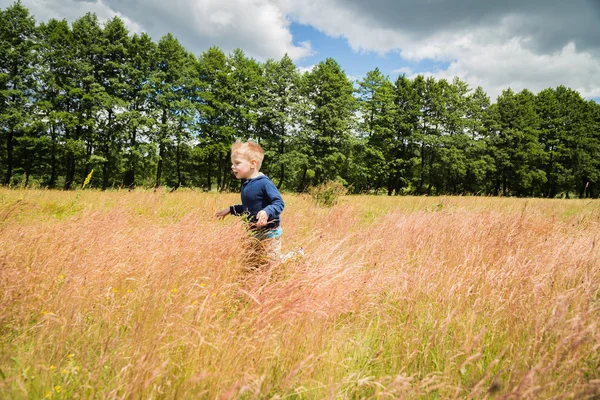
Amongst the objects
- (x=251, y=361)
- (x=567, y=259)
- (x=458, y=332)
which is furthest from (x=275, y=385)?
(x=567, y=259)

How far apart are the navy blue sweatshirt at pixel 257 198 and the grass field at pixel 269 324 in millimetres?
306

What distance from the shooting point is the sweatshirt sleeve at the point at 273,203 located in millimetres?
2857

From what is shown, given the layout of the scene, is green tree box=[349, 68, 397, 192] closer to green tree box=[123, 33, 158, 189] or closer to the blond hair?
green tree box=[123, 33, 158, 189]

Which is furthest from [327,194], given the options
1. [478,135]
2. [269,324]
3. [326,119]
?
[478,135]

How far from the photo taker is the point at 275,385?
1.43 m

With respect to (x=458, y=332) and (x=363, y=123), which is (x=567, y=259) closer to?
(x=458, y=332)

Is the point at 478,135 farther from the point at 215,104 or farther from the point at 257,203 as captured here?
the point at 257,203

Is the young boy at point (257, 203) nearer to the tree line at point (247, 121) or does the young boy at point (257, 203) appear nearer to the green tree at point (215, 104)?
the tree line at point (247, 121)

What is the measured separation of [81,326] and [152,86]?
2739 cm

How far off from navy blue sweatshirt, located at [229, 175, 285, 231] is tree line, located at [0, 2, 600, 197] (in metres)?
18.9

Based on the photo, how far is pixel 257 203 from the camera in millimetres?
3178

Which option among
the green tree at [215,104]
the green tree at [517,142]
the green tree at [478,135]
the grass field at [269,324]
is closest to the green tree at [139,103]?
the green tree at [215,104]

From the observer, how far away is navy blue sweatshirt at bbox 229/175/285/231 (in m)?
3.06

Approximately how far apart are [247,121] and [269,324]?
91.9 ft
